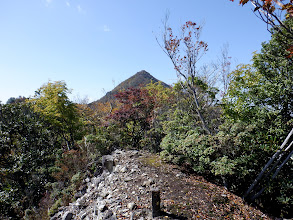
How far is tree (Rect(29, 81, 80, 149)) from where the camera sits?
11.8 meters

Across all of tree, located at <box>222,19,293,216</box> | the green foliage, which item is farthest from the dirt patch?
the green foliage

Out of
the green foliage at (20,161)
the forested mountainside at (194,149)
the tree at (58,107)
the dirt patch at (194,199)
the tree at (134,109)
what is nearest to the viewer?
the dirt patch at (194,199)

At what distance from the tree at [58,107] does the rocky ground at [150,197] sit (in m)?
7.08

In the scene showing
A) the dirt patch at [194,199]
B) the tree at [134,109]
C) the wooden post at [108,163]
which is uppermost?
the tree at [134,109]

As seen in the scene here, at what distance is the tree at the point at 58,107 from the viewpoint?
1180cm

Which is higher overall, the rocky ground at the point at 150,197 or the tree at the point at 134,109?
the tree at the point at 134,109

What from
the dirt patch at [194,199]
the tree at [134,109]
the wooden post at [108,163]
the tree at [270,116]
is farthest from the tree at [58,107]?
the tree at [270,116]

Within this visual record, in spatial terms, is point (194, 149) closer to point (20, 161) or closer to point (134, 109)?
point (134, 109)

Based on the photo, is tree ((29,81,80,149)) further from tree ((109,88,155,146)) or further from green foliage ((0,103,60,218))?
tree ((109,88,155,146))

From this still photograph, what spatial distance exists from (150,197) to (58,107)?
408 inches

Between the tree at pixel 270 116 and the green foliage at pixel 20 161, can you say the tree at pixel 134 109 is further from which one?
the tree at pixel 270 116

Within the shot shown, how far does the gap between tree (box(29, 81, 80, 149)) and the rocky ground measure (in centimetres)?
708

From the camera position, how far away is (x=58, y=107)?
1203cm

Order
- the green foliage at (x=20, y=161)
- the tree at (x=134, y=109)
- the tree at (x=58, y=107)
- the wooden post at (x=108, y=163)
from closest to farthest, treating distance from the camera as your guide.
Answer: the wooden post at (x=108, y=163) < the green foliage at (x=20, y=161) < the tree at (x=134, y=109) < the tree at (x=58, y=107)
